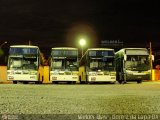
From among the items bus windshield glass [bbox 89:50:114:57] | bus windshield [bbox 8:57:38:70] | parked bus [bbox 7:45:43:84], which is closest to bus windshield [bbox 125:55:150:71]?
bus windshield glass [bbox 89:50:114:57]

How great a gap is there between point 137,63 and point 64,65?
245 inches

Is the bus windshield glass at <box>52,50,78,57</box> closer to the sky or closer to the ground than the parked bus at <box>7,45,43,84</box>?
closer to the sky

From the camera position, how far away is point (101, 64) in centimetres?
3562

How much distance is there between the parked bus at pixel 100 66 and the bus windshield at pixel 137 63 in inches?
56.3

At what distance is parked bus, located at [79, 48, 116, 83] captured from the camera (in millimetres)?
34938

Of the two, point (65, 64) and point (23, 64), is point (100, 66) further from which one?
point (23, 64)

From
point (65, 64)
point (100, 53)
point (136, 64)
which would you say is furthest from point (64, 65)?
point (136, 64)

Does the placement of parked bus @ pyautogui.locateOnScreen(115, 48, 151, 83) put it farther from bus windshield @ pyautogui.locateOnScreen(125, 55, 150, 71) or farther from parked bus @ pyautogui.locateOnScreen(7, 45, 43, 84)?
parked bus @ pyautogui.locateOnScreen(7, 45, 43, 84)

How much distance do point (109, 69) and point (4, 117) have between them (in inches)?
1024

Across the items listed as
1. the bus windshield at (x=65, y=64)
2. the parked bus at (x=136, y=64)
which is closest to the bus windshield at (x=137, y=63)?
the parked bus at (x=136, y=64)

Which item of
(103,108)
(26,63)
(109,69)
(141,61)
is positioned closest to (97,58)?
(109,69)

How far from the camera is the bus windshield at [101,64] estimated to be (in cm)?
3528

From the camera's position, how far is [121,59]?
37312mm

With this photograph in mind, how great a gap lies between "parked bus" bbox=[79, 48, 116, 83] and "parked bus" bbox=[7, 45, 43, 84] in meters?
4.35
